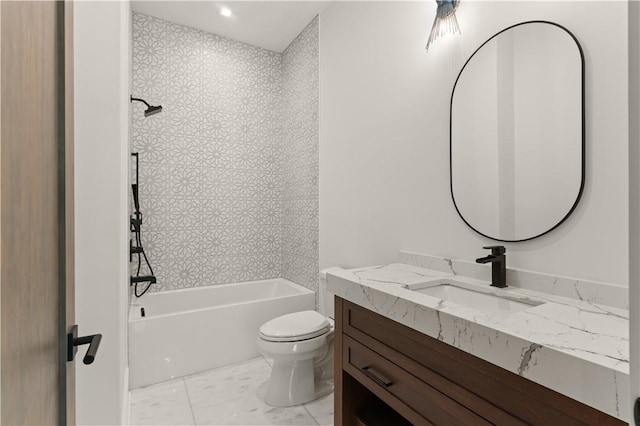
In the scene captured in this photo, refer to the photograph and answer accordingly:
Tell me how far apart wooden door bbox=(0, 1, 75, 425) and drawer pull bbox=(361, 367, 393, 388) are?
0.95 m

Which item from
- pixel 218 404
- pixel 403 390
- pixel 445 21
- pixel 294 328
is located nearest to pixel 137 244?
pixel 218 404

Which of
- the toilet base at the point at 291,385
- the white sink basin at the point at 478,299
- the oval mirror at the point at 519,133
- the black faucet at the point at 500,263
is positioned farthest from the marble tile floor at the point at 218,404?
the oval mirror at the point at 519,133

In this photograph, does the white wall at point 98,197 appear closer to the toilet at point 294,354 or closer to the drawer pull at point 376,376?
the toilet at point 294,354

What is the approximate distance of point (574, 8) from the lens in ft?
4.00

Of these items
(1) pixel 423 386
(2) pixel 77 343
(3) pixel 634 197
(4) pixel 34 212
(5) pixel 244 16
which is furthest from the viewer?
(5) pixel 244 16

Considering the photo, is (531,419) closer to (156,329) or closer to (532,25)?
(532,25)

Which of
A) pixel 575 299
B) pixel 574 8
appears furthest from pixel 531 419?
pixel 574 8

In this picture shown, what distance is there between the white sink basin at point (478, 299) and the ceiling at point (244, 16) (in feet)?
7.61

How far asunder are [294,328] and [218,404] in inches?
25.0

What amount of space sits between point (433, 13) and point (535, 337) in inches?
64.1

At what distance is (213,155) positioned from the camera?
312 centimetres

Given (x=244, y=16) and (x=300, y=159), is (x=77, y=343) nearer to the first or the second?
(x=300, y=159)

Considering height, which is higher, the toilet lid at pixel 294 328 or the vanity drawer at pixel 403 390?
the vanity drawer at pixel 403 390

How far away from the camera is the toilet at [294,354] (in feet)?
6.59
